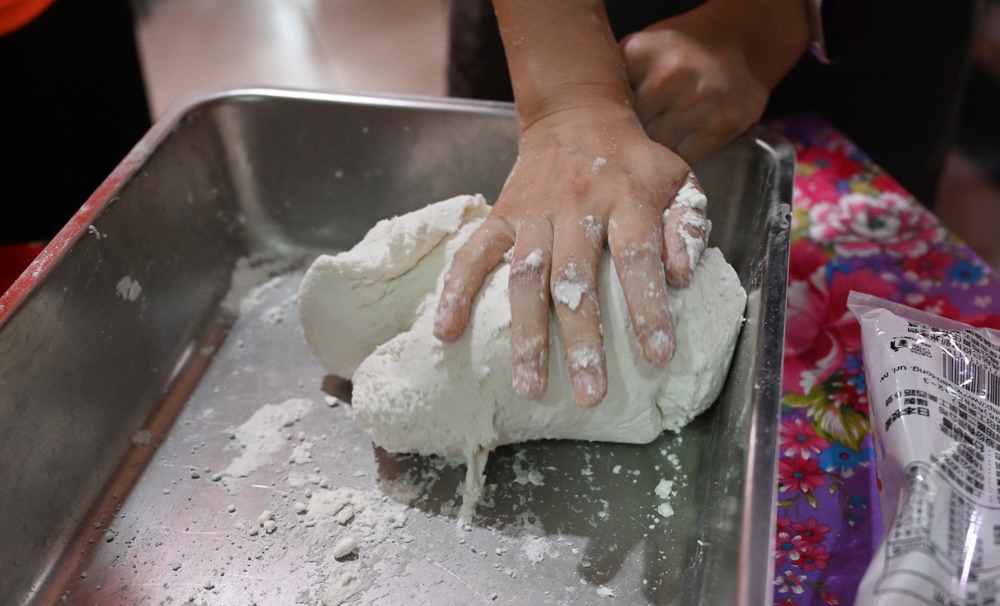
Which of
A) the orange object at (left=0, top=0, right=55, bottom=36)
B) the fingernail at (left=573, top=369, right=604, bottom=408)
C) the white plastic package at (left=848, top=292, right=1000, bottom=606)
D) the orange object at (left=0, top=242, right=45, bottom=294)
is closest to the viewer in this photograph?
the white plastic package at (left=848, top=292, right=1000, bottom=606)

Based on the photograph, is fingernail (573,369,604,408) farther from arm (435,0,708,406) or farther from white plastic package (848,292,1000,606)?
white plastic package (848,292,1000,606)

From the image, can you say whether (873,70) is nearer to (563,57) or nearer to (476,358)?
(563,57)

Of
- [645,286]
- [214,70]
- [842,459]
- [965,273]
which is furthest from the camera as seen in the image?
[214,70]

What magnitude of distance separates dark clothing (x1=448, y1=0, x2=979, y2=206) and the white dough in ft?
1.60

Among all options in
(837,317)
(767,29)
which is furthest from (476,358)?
(767,29)

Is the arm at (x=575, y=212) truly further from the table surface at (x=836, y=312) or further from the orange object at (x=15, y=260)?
the orange object at (x=15, y=260)

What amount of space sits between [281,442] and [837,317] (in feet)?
2.43

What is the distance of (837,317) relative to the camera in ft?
3.45

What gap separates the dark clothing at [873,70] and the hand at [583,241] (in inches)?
17.9

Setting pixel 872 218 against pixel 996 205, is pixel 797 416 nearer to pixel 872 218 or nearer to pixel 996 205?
pixel 872 218

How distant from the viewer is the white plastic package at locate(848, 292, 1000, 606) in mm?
604

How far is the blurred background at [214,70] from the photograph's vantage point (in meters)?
1.46

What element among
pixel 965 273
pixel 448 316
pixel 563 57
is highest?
pixel 563 57

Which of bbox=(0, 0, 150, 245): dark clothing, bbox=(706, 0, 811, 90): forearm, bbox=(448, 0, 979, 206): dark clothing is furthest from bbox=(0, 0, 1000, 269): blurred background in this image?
bbox=(706, 0, 811, 90): forearm
